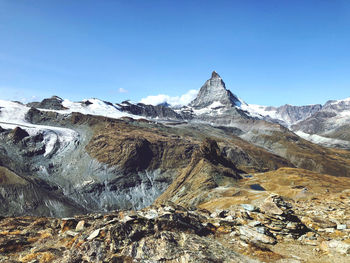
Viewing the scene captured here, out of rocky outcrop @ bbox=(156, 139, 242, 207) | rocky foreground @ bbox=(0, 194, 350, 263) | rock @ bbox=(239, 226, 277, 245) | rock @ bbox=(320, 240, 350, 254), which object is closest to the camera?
rocky foreground @ bbox=(0, 194, 350, 263)

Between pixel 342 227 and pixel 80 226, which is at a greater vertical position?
pixel 342 227

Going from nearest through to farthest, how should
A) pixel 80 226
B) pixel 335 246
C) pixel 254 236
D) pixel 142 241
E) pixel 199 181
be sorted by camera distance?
1. pixel 142 241
2. pixel 335 246
3. pixel 254 236
4. pixel 80 226
5. pixel 199 181

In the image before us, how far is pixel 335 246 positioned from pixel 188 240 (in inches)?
474

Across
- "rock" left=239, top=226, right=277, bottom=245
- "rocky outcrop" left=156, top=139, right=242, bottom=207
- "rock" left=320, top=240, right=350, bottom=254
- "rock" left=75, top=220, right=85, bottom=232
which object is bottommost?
"rocky outcrop" left=156, top=139, right=242, bottom=207

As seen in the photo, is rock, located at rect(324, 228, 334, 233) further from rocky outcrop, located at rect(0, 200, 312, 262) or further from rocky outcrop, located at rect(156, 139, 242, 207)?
rocky outcrop, located at rect(156, 139, 242, 207)

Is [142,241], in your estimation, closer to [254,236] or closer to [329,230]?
[254,236]

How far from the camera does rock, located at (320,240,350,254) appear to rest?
19391 mm

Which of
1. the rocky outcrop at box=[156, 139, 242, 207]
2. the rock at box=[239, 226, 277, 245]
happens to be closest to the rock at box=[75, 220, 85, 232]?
the rock at box=[239, 226, 277, 245]

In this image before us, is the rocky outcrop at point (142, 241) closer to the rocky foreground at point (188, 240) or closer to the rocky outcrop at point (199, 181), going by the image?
the rocky foreground at point (188, 240)

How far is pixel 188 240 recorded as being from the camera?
2067cm

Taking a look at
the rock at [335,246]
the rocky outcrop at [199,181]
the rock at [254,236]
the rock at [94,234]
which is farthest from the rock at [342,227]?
the rocky outcrop at [199,181]

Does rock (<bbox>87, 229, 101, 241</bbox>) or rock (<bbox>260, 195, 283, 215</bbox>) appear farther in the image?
rock (<bbox>260, 195, 283, 215</bbox>)

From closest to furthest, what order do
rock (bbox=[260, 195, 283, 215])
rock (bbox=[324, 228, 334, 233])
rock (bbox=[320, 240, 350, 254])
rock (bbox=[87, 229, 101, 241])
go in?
rock (bbox=[320, 240, 350, 254]) < rock (bbox=[87, 229, 101, 241]) < rock (bbox=[324, 228, 334, 233]) < rock (bbox=[260, 195, 283, 215])

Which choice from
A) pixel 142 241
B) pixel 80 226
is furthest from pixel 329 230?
pixel 80 226
